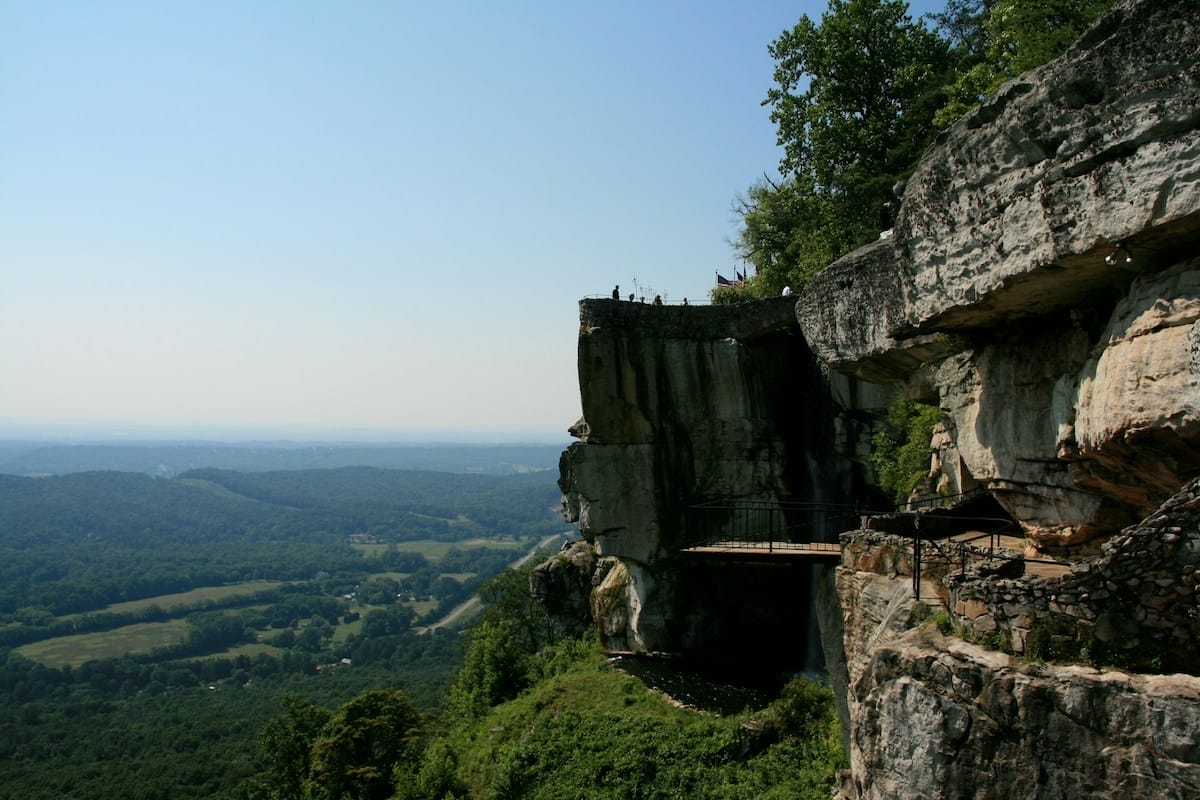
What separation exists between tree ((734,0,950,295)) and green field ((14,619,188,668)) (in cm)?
11331

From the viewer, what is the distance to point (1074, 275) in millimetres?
10109

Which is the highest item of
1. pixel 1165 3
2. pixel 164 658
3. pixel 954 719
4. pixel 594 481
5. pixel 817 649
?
pixel 1165 3

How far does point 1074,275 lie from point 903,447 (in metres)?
12.4

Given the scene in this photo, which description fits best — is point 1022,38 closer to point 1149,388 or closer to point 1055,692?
point 1149,388

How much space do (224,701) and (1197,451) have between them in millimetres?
94995

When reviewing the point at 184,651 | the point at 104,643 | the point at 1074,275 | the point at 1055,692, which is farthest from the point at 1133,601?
the point at 104,643

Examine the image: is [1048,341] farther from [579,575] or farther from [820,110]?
[579,575]

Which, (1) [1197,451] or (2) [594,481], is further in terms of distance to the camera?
(2) [594,481]

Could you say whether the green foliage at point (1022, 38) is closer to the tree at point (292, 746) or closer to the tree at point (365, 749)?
the tree at point (365, 749)

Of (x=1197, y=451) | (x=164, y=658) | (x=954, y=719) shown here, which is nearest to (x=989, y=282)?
(x=1197, y=451)

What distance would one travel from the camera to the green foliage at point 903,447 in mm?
20859

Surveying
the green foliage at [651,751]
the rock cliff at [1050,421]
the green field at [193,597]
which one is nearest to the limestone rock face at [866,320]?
the rock cliff at [1050,421]

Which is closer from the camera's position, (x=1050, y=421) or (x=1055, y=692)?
(x=1055, y=692)

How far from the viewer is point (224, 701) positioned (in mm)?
86000
